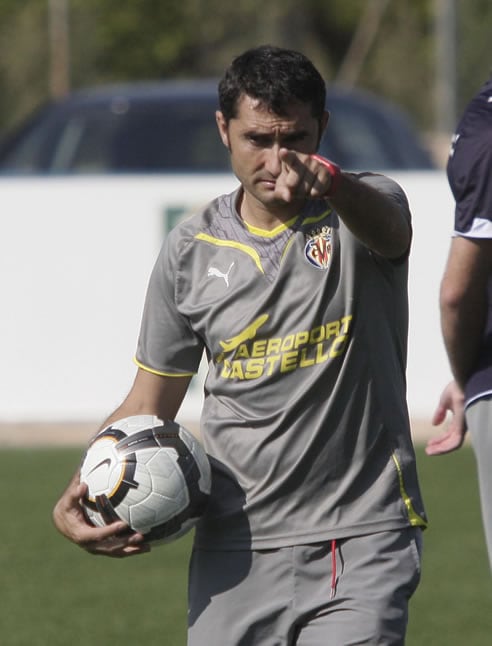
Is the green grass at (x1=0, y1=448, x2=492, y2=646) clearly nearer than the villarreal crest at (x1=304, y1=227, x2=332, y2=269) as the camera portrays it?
No

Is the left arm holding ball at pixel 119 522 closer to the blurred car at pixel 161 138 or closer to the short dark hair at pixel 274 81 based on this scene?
the short dark hair at pixel 274 81

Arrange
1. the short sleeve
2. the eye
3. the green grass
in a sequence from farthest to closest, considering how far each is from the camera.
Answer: the green grass
the short sleeve
the eye

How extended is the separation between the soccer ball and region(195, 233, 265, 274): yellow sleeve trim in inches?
21.8

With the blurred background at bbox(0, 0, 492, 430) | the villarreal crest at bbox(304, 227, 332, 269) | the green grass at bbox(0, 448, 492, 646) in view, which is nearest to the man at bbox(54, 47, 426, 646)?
the villarreal crest at bbox(304, 227, 332, 269)

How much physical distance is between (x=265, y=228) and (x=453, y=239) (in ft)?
1.83

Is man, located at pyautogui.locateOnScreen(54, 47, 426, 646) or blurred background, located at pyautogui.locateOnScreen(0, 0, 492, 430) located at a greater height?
man, located at pyautogui.locateOnScreen(54, 47, 426, 646)

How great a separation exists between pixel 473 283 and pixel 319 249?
0.49m

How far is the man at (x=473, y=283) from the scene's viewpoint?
442 cm

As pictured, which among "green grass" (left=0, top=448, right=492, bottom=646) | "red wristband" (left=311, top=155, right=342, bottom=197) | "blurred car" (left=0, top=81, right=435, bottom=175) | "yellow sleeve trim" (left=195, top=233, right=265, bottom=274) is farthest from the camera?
"blurred car" (left=0, top=81, right=435, bottom=175)

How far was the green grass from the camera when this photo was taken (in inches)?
280

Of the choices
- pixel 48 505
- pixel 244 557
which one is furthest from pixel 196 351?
pixel 48 505

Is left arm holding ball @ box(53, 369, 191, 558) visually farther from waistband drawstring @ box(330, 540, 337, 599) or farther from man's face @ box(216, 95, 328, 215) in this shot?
man's face @ box(216, 95, 328, 215)

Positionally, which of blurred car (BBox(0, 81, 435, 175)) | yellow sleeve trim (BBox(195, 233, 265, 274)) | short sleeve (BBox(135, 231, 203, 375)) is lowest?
blurred car (BBox(0, 81, 435, 175))

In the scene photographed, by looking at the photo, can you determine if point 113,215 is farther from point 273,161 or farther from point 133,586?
point 273,161
